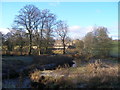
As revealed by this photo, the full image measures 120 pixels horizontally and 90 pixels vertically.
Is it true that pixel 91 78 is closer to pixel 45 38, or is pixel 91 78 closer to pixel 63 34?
pixel 45 38

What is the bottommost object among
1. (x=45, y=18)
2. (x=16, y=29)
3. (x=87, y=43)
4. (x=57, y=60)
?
(x=57, y=60)

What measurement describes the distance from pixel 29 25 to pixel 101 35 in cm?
1040

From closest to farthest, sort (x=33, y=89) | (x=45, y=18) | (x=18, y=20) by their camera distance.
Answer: (x=33, y=89), (x=18, y=20), (x=45, y=18)

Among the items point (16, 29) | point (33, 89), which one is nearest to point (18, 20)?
point (16, 29)

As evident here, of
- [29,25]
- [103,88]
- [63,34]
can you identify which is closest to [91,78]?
[103,88]

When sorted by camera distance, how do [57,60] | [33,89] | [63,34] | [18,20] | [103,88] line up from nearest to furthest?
[103,88], [33,89], [57,60], [18,20], [63,34]

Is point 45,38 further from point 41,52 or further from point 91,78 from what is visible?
point 91,78

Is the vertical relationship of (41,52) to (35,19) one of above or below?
below

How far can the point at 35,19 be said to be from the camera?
2497cm

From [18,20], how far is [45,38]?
480 cm

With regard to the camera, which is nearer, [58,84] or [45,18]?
[58,84]

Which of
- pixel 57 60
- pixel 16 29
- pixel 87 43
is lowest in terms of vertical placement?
pixel 57 60

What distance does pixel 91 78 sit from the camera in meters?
6.32

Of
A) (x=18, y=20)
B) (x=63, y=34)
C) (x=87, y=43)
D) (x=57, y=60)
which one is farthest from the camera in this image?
(x=63, y=34)
